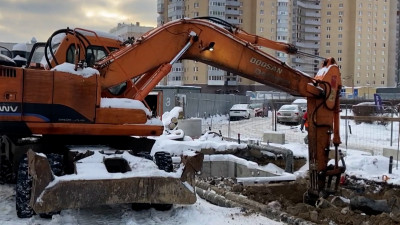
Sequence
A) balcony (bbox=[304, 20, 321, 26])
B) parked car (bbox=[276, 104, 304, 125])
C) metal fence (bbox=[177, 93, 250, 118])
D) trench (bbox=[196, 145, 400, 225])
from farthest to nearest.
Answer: balcony (bbox=[304, 20, 321, 26])
metal fence (bbox=[177, 93, 250, 118])
parked car (bbox=[276, 104, 304, 125])
trench (bbox=[196, 145, 400, 225])

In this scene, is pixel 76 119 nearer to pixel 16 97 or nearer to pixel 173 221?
pixel 16 97

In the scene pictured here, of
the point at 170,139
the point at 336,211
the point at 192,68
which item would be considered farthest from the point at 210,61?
the point at 192,68

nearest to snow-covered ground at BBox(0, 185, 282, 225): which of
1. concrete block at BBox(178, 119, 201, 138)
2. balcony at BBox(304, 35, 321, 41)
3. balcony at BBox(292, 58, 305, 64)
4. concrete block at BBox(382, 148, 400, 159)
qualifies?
concrete block at BBox(382, 148, 400, 159)

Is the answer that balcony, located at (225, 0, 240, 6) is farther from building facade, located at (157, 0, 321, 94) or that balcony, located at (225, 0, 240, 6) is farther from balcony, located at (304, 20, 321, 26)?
balcony, located at (304, 20, 321, 26)

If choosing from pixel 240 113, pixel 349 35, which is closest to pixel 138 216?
pixel 240 113

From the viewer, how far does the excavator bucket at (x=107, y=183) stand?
19.0ft

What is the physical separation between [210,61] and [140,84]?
1503 mm

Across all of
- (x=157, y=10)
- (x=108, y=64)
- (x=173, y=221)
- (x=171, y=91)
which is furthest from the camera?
(x=157, y=10)

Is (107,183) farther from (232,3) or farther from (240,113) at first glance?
(232,3)

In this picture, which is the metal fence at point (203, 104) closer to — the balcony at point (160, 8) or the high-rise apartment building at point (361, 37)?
the balcony at point (160, 8)

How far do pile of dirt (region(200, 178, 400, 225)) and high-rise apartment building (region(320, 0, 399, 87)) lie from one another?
8795 cm

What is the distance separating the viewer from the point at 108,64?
25.1ft

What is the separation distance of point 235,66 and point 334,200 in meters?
3.44

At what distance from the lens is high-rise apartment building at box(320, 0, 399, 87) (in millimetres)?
96188
